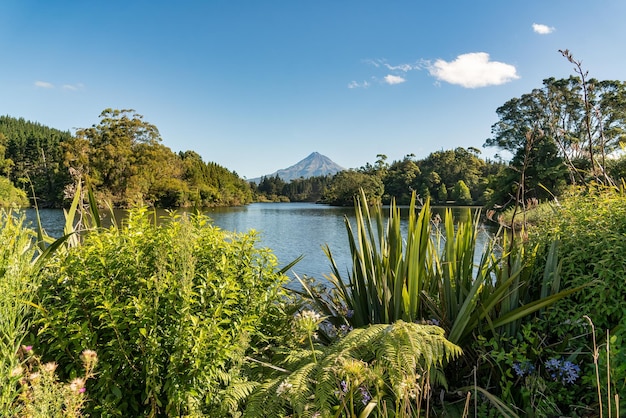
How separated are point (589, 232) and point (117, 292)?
7.33 ft

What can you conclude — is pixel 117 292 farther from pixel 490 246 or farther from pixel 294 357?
pixel 490 246

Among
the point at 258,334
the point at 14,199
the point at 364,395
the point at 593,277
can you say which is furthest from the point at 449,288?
the point at 14,199

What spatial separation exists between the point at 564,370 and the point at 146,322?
5.64 ft

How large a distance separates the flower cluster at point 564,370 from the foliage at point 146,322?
1.30m

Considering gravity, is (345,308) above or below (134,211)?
below

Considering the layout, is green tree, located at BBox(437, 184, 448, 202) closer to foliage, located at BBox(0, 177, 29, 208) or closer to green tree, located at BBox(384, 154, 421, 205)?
green tree, located at BBox(384, 154, 421, 205)

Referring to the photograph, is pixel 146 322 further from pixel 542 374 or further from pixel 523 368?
pixel 542 374

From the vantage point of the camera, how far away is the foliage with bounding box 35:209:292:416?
4.54ft

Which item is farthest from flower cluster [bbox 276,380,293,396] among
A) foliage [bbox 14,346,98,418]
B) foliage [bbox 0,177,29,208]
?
foliage [bbox 0,177,29,208]

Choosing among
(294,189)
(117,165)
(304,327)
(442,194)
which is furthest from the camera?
(294,189)

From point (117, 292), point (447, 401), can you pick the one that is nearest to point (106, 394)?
point (117, 292)

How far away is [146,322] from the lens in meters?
1.39

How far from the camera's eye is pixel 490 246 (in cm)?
207

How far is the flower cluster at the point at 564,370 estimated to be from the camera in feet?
4.89
